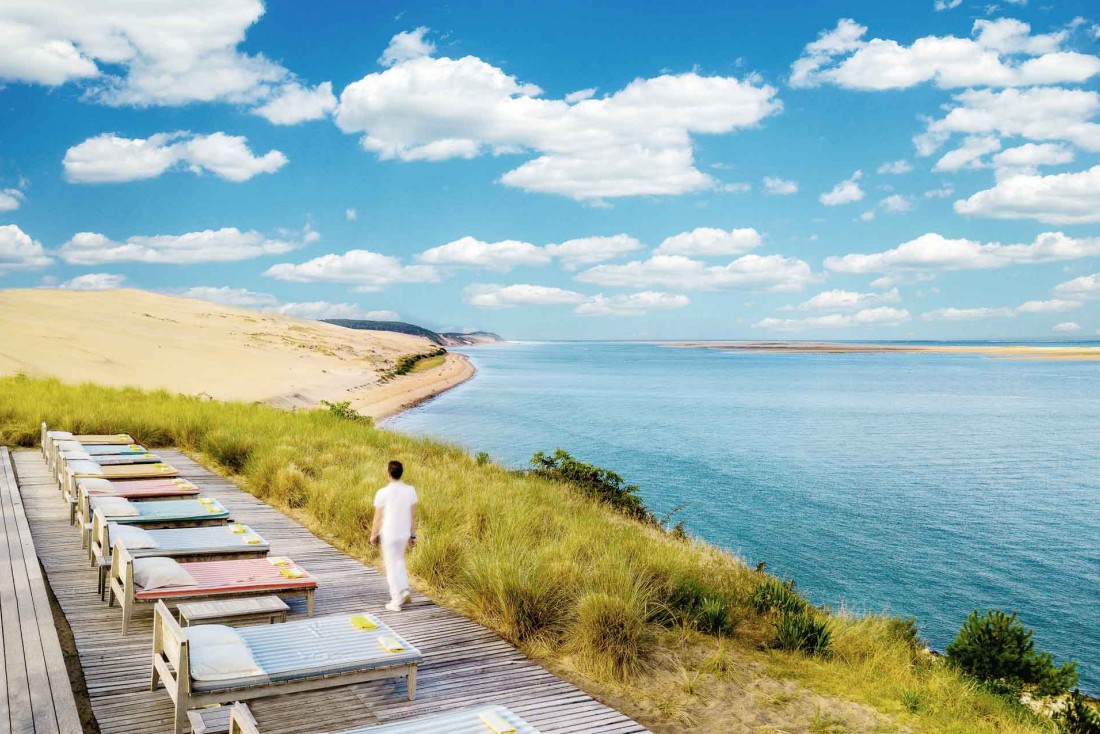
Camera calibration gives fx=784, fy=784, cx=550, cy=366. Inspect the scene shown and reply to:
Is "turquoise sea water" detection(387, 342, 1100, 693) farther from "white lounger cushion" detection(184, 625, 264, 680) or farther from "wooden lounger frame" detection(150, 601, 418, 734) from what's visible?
"white lounger cushion" detection(184, 625, 264, 680)

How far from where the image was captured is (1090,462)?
31.7m

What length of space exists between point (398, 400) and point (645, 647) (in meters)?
44.0

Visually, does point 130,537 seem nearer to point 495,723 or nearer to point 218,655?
point 218,655

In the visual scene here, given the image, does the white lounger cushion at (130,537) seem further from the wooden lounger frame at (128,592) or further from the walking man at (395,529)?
the walking man at (395,529)

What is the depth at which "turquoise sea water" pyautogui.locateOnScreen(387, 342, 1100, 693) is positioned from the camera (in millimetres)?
16281

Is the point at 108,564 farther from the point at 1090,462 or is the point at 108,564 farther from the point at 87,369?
the point at 87,369

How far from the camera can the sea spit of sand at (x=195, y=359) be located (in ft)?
144

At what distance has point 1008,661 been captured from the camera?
10016 millimetres

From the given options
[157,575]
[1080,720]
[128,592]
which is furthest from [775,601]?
[128,592]

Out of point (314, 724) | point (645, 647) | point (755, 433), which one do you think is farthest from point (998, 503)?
point (314, 724)

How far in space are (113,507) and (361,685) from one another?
4.15 metres

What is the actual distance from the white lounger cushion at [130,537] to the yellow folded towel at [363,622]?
2.30 m

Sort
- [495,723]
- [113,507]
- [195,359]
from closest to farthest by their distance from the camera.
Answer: [495,723], [113,507], [195,359]

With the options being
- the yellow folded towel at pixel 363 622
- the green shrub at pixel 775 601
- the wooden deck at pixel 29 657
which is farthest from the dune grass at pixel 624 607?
the wooden deck at pixel 29 657
